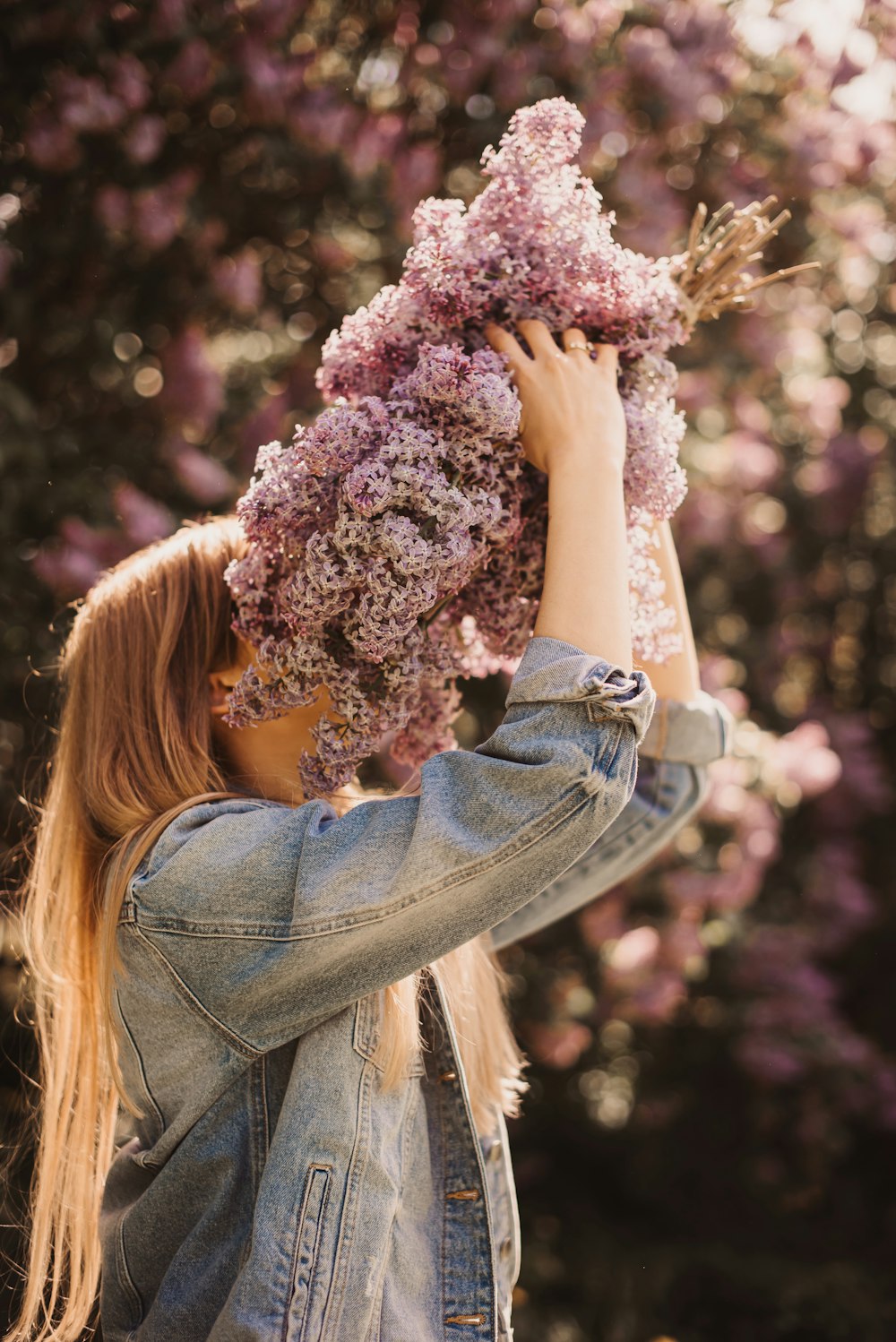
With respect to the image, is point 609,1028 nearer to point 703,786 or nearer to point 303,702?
point 703,786

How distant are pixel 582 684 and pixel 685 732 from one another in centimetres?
60

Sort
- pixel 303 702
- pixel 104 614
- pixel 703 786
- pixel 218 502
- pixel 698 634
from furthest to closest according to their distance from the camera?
pixel 698 634, pixel 218 502, pixel 703 786, pixel 104 614, pixel 303 702

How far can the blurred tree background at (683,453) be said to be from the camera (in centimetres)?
268

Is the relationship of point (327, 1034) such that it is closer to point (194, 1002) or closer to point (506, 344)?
point (194, 1002)

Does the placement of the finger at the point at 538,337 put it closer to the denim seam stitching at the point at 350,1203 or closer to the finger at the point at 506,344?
the finger at the point at 506,344

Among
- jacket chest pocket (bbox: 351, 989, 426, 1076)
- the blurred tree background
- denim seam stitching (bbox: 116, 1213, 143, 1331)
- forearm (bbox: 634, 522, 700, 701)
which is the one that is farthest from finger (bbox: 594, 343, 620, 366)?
the blurred tree background

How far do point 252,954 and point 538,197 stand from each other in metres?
0.93

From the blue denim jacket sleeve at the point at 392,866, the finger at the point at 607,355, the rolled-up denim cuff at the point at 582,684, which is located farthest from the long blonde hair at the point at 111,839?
the finger at the point at 607,355

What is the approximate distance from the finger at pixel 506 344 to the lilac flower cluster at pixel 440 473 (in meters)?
0.01

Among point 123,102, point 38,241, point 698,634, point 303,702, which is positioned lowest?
point 303,702

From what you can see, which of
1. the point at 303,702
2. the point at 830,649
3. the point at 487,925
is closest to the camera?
the point at 487,925

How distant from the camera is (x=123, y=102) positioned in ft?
8.57

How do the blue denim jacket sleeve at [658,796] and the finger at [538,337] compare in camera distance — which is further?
the blue denim jacket sleeve at [658,796]

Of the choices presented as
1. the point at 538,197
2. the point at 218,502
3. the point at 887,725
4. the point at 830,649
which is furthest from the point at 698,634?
the point at 538,197
